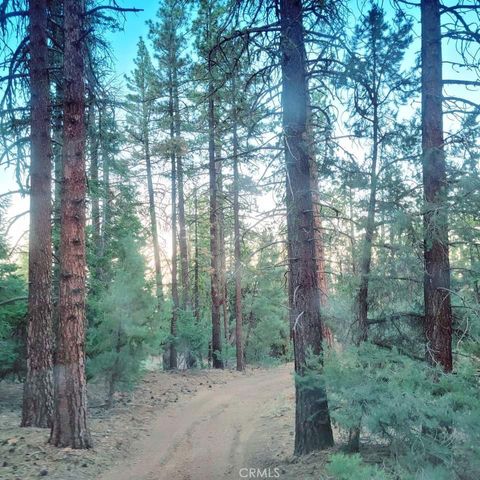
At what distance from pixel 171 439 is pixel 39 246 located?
195 inches

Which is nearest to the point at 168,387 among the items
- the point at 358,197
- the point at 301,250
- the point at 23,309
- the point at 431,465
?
the point at 23,309

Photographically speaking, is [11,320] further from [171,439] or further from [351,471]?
[351,471]

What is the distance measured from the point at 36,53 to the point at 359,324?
336 inches

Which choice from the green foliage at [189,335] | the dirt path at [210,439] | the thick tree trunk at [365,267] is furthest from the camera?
the green foliage at [189,335]

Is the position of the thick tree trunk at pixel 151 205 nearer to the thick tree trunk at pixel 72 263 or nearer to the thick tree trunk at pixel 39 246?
the thick tree trunk at pixel 39 246

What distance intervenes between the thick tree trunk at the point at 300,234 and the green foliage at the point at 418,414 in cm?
156

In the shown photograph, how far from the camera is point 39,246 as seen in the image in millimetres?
8648

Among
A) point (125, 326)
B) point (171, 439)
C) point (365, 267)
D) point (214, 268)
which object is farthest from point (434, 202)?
point (214, 268)

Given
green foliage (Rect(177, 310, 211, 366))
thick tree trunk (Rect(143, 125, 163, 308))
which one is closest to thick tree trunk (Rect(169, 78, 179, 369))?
green foliage (Rect(177, 310, 211, 366))

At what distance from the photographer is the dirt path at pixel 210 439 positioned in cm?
707

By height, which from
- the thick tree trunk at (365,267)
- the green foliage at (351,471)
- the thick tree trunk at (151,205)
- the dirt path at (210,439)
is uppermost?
the thick tree trunk at (151,205)

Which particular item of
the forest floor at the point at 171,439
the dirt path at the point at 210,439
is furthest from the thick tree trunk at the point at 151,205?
the dirt path at the point at 210,439

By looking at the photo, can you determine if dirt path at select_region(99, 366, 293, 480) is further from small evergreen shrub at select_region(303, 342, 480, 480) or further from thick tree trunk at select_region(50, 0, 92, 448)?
small evergreen shrub at select_region(303, 342, 480, 480)

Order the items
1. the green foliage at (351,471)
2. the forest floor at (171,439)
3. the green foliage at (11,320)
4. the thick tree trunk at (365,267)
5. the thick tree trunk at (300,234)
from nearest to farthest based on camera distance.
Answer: the green foliage at (351,471) → the forest floor at (171,439) → the thick tree trunk at (365,267) → the thick tree trunk at (300,234) → the green foliage at (11,320)
